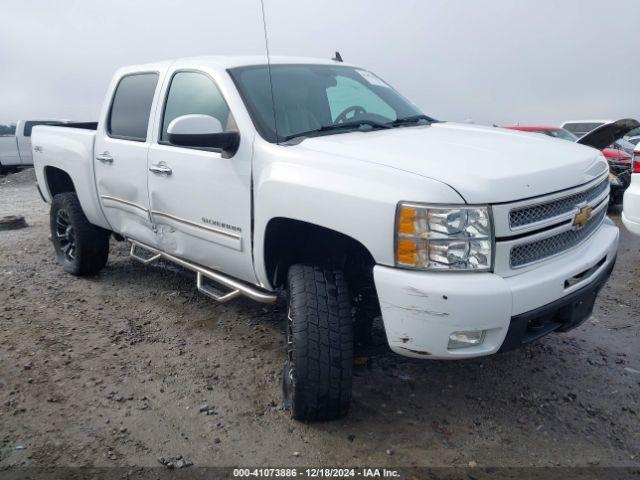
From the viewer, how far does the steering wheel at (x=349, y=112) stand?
11.1 feet

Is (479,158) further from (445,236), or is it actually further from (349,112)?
(349,112)

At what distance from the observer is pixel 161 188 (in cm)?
354

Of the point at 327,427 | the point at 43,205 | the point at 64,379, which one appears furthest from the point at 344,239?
the point at 43,205

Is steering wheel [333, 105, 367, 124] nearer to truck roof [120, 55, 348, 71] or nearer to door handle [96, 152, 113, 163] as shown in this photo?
truck roof [120, 55, 348, 71]

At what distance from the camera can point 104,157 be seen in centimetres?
416

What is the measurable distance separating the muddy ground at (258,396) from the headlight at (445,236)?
924mm

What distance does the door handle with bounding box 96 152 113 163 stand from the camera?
4.08 meters

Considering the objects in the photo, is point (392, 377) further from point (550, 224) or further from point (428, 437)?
point (550, 224)

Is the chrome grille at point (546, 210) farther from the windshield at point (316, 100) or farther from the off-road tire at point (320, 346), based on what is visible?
the windshield at point (316, 100)

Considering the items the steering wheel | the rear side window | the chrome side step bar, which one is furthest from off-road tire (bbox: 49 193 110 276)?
the steering wheel

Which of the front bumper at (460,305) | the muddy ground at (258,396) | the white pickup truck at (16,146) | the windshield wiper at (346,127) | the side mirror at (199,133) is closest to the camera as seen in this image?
the front bumper at (460,305)

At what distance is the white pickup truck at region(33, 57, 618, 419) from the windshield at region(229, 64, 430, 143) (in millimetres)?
13

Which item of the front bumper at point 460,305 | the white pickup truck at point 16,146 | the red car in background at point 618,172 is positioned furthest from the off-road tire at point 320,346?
the white pickup truck at point 16,146

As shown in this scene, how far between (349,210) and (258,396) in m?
1.26
